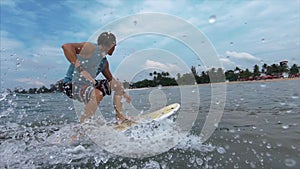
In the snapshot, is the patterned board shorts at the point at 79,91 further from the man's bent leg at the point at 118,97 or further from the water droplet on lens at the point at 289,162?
the water droplet on lens at the point at 289,162

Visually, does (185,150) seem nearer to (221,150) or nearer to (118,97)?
(221,150)

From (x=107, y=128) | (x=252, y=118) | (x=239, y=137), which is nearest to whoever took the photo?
(x=239, y=137)

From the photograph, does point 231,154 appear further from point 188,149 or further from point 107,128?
point 107,128

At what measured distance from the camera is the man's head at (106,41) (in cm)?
437

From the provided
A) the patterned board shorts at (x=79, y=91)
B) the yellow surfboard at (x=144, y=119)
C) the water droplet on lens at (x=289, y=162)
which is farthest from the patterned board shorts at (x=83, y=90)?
the water droplet on lens at (x=289, y=162)

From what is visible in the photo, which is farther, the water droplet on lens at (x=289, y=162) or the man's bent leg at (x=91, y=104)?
the man's bent leg at (x=91, y=104)

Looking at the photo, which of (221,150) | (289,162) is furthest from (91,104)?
(289,162)

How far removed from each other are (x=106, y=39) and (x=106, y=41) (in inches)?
1.5

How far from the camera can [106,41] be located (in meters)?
4.39

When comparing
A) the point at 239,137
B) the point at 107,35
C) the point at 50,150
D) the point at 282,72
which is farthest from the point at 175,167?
the point at 282,72

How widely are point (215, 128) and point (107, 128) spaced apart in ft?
6.99

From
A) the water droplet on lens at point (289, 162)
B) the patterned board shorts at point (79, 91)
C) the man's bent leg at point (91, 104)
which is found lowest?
the water droplet on lens at point (289, 162)

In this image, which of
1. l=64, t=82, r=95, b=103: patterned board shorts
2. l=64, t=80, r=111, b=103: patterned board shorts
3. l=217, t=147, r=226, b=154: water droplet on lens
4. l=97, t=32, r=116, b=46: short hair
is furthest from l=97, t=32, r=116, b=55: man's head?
l=217, t=147, r=226, b=154: water droplet on lens

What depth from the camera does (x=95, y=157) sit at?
117 inches
